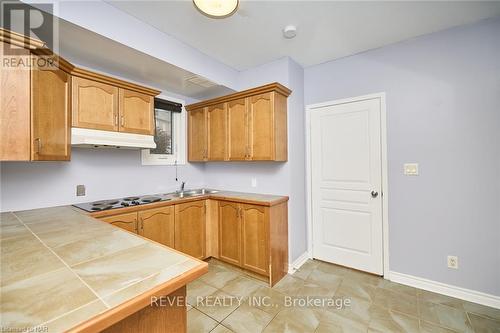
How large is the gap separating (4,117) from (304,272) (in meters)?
3.10

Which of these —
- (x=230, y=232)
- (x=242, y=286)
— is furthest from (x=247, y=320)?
(x=230, y=232)

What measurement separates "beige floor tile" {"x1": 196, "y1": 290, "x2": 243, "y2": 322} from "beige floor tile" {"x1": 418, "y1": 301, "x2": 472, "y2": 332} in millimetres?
1658

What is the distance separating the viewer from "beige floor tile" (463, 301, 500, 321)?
188cm

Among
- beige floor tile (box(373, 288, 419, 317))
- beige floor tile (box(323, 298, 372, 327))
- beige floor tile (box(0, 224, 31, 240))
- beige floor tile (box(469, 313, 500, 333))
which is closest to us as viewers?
beige floor tile (box(0, 224, 31, 240))

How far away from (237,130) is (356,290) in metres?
2.26

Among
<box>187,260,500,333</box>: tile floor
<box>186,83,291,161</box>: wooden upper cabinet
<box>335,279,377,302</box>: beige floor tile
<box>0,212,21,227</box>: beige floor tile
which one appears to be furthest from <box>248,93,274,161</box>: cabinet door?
<box>0,212,21,227</box>: beige floor tile

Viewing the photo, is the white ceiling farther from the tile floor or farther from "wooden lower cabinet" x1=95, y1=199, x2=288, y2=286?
the tile floor

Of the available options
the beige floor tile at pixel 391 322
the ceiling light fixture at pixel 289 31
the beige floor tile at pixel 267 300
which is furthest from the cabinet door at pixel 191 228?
the ceiling light fixture at pixel 289 31

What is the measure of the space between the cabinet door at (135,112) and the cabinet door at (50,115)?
1.53 feet

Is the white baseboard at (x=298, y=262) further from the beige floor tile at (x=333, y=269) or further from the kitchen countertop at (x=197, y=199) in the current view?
the kitchen countertop at (x=197, y=199)

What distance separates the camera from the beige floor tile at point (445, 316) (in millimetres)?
1775

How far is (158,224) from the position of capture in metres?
2.40

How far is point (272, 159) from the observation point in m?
2.55

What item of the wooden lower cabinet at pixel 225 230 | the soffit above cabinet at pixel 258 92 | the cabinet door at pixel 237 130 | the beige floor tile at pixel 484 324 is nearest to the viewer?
the beige floor tile at pixel 484 324
